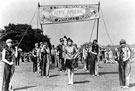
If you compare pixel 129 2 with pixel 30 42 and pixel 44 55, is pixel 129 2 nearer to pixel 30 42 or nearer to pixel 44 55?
pixel 44 55

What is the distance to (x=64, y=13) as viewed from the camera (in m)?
13.6

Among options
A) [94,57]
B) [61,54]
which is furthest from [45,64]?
[61,54]

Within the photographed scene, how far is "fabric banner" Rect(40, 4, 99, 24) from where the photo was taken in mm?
13523

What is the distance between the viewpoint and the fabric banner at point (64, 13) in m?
13.5

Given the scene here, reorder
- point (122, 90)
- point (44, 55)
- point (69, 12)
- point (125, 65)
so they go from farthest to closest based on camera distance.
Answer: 1. point (69, 12)
2. point (44, 55)
3. point (125, 65)
4. point (122, 90)

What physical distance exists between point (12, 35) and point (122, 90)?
53.6 metres

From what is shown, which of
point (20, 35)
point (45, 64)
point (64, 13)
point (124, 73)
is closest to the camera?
point (124, 73)

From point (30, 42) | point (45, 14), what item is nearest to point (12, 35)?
point (30, 42)

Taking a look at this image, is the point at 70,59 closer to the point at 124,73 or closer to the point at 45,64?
the point at 124,73

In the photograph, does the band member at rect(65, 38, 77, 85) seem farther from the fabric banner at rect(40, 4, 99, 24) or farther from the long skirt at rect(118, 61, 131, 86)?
the fabric banner at rect(40, 4, 99, 24)

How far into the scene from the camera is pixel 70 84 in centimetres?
993

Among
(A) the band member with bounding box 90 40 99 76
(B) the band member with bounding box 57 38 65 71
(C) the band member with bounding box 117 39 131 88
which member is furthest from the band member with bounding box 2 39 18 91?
(B) the band member with bounding box 57 38 65 71

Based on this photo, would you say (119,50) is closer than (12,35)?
Yes

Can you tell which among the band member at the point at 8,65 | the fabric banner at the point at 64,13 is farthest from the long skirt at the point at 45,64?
the band member at the point at 8,65
